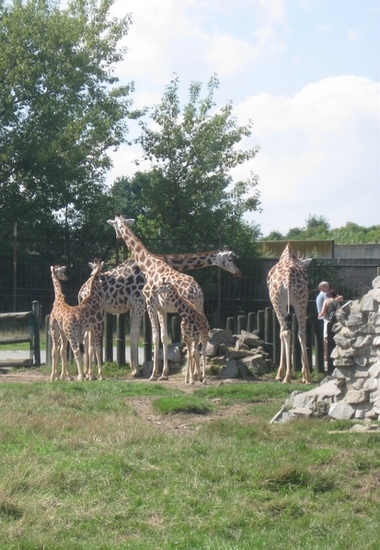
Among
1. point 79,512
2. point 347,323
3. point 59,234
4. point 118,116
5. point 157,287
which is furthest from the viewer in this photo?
point 118,116

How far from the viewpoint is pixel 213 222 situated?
28719 mm

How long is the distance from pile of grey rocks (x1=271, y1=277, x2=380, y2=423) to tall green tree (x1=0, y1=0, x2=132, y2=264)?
18.0 meters

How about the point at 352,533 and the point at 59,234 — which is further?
the point at 59,234

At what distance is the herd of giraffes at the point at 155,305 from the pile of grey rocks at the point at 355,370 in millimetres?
4235

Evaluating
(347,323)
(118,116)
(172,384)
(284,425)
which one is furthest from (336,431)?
A: (118,116)

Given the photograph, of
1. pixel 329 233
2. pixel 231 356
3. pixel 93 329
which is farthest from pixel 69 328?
pixel 329 233

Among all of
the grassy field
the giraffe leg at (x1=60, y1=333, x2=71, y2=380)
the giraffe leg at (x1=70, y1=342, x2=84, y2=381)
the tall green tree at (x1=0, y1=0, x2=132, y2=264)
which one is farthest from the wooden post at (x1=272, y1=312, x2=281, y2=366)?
the tall green tree at (x1=0, y1=0, x2=132, y2=264)

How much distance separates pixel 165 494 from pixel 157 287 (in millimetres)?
8194

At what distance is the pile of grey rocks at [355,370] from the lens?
10.1 m

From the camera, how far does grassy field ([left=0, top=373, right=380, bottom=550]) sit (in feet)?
22.1

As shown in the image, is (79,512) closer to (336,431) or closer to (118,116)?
(336,431)

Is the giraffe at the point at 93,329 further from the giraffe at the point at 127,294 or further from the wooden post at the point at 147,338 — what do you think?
the wooden post at the point at 147,338

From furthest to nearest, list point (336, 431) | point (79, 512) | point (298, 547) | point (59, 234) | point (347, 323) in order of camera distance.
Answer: point (59, 234)
point (347, 323)
point (336, 431)
point (79, 512)
point (298, 547)

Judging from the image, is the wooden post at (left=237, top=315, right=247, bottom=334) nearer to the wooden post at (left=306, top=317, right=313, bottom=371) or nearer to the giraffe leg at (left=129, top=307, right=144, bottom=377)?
the wooden post at (left=306, top=317, right=313, bottom=371)
